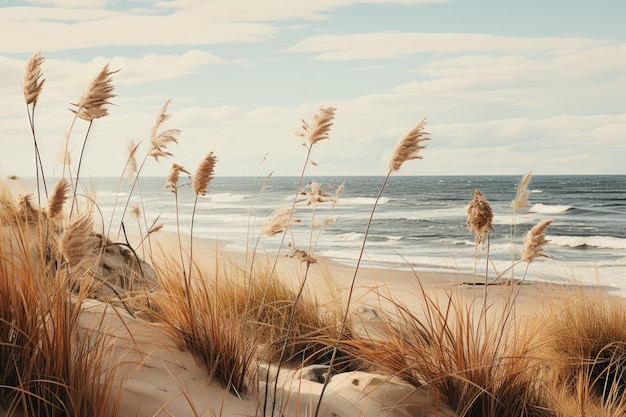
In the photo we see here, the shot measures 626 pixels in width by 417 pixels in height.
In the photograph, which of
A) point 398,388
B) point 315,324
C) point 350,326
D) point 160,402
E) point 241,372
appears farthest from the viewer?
point 315,324

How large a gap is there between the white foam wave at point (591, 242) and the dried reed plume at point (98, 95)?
61.8 feet

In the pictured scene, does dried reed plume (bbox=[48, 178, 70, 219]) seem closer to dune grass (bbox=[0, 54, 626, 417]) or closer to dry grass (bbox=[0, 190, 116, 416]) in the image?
dune grass (bbox=[0, 54, 626, 417])

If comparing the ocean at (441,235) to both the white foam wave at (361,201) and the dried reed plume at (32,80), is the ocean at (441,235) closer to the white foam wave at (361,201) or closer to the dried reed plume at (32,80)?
the white foam wave at (361,201)

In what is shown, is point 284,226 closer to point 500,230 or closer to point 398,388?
point 398,388

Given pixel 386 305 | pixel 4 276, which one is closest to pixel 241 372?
pixel 4 276

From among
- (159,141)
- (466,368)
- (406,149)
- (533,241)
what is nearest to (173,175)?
(159,141)

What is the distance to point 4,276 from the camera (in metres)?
2.59

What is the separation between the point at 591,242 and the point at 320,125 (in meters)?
19.8

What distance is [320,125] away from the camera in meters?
2.96

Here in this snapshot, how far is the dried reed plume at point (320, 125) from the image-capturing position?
2.95 metres

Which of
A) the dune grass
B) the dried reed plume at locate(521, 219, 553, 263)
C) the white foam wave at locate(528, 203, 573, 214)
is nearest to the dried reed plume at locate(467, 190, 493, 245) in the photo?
the dune grass

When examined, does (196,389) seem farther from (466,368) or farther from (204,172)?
(466,368)

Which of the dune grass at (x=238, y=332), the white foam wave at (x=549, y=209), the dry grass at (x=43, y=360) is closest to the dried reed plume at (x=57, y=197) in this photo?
the dune grass at (x=238, y=332)

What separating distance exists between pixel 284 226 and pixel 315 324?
2.10m
